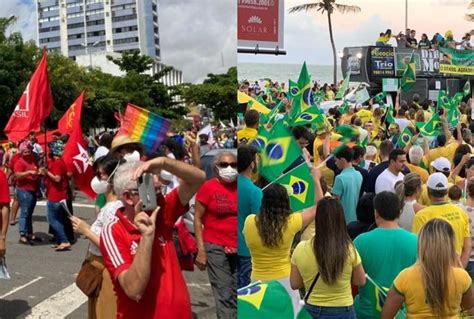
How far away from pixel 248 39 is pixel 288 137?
4.33 ft

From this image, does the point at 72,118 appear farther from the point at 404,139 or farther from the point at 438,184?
the point at 404,139

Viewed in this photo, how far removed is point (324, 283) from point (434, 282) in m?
0.60

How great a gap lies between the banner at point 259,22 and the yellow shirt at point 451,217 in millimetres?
2050

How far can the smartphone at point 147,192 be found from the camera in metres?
2.44

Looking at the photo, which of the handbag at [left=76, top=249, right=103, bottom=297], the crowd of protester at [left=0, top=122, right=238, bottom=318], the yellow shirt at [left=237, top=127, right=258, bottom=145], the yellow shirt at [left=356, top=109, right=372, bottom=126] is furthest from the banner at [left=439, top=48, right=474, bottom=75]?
the handbag at [left=76, top=249, right=103, bottom=297]

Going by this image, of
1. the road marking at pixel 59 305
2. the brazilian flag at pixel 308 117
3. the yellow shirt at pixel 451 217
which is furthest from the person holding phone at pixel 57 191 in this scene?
the yellow shirt at pixel 451 217

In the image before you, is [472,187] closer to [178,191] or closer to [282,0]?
[282,0]

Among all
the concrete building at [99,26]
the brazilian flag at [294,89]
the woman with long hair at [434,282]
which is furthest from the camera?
the brazilian flag at [294,89]

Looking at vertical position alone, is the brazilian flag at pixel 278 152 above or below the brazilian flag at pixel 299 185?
above

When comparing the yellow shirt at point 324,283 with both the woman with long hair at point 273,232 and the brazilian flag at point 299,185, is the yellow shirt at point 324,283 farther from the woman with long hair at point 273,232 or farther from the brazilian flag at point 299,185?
the brazilian flag at point 299,185

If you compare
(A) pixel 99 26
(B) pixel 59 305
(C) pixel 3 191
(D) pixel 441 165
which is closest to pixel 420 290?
(A) pixel 99 26

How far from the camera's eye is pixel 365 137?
26.8 ft

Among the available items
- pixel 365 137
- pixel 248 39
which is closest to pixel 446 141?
pixel 365 137

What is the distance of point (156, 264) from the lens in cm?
261
